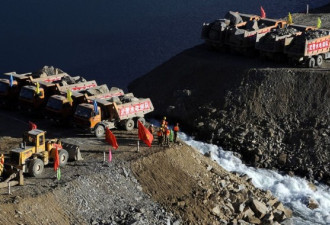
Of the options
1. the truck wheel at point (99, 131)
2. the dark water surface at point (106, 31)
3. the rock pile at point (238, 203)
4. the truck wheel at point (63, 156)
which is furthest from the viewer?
the dark water surface at point (106, 31)

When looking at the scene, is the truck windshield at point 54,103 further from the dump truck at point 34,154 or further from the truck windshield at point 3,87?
the dump truck at point 34,154

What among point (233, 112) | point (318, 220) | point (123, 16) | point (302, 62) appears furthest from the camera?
point (123, 16)

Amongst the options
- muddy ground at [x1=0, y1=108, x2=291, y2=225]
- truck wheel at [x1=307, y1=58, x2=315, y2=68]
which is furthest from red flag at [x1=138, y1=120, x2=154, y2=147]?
truck wheel at [x1=307, y1=58, x2=315, y2=68]

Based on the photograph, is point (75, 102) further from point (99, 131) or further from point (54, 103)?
point (99, 131)

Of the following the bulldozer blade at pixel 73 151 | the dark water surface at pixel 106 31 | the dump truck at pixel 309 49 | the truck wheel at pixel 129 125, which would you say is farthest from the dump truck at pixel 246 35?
the bulldozer blade at pixel 73 151

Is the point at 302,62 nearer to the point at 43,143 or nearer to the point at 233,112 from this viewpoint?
the point at 233,112

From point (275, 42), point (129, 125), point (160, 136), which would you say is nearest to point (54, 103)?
point (129, 125)

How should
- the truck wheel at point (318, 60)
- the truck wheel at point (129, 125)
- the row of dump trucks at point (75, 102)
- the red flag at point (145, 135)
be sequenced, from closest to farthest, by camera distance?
the red flag at point (145, 135), the row of dump trucks at point (75, 102), the truck wheel at point (129, 125), the truck wheel at point (318, 60)

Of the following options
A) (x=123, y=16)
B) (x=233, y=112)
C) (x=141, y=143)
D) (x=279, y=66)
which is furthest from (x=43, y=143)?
(x=123, y=16)
